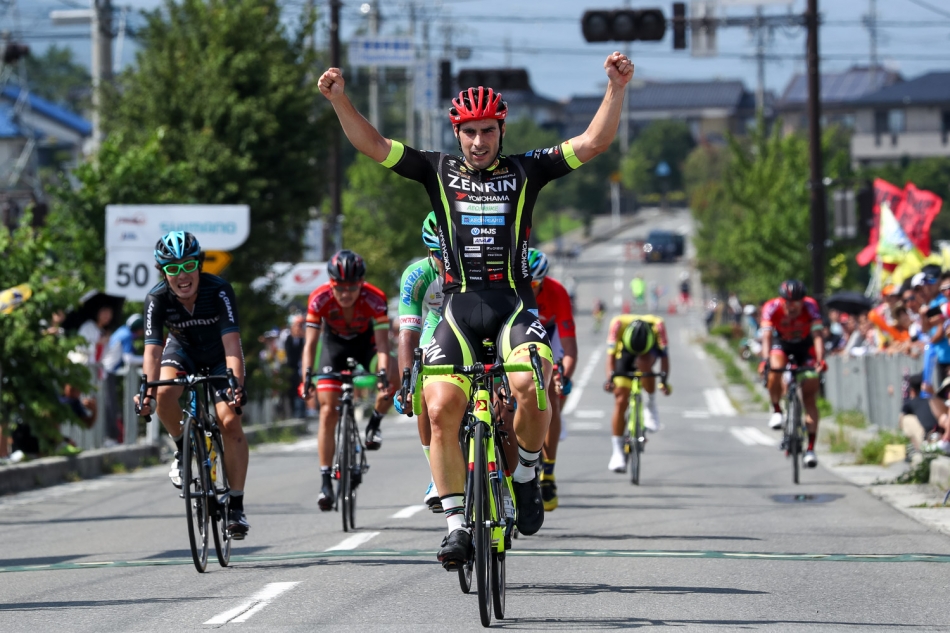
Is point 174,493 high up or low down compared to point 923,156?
down

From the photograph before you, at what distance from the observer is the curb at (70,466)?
15.2 m

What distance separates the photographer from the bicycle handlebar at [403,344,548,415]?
729 centimetres

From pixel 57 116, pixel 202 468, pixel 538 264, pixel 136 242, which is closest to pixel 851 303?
pixel 136 242

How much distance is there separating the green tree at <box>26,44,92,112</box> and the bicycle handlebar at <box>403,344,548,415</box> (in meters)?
133

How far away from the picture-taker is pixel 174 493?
1503cm

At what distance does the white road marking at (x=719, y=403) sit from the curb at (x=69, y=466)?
618 inches

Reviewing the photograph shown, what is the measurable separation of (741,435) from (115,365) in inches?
416

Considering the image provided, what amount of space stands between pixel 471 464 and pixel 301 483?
30.5 ft

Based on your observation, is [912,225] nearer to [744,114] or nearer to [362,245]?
[362,245]

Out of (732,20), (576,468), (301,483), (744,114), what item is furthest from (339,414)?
(744,114)

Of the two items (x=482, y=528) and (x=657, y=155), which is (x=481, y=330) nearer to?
(x=482, y=528)

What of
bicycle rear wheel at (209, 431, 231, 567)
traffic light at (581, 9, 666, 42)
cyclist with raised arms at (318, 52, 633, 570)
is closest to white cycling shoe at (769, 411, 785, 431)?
traffic light at (581, 9, 666, 42)

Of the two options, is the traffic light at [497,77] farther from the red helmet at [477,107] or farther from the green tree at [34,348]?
the red helmet at [477,107]

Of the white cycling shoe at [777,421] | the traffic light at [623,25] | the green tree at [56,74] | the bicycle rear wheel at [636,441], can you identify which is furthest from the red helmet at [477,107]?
the green tree at [56,74]
